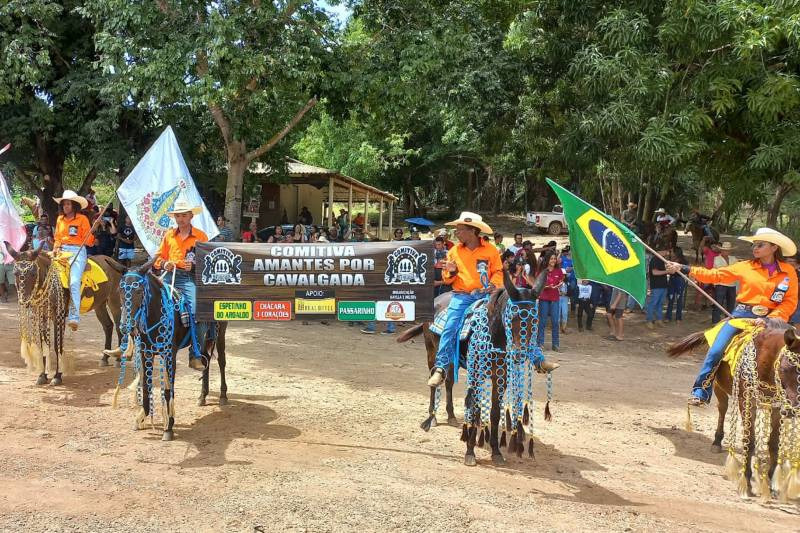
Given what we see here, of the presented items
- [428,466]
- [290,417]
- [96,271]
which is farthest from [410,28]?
[428,466]

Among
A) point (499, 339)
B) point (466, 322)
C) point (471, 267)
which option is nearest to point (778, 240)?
point (499, 339)

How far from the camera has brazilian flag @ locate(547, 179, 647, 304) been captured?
23.4 ft

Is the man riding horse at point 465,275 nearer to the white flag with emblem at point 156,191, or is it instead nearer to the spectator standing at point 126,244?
the white flag with emblem at point 156,191

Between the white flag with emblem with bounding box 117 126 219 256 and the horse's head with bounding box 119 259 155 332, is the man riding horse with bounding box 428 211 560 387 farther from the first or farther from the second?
the white flag with emblem with bounding box 117 126 219 256

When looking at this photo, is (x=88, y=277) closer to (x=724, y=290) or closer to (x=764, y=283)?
(x=764, y=283)

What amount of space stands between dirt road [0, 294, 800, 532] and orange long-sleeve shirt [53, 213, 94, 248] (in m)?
→ 2.10

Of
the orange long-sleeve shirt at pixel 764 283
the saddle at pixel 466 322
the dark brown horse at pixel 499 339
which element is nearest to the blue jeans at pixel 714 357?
the orange long-sleeve shirt at pixel 764 283

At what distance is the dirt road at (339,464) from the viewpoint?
540cm

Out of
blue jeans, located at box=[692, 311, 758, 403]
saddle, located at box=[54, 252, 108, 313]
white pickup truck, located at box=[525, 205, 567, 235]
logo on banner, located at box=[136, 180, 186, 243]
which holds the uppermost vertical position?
white pickup truck, located at box=[525, 205, 567, 235]

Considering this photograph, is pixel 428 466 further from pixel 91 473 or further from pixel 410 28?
pixel 410 28

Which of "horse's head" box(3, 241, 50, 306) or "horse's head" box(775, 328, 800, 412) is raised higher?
"horse's head" box(3, 241, 50, 306)

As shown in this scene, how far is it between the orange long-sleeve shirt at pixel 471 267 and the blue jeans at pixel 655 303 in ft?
32.6

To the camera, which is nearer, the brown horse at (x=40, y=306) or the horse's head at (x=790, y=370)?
the horse's head at (x=790, y=370)

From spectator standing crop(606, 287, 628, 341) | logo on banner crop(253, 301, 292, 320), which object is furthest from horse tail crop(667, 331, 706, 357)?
spectator standing crop(606, 287, 628, 341)
